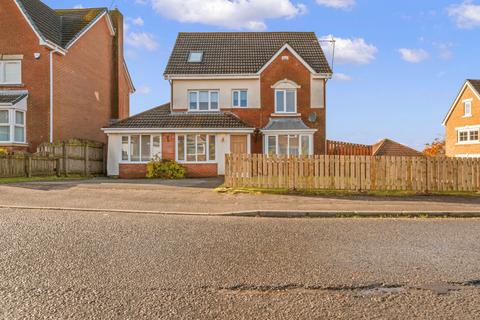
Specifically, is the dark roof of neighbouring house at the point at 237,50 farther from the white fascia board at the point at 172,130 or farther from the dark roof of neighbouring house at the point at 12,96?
the dark roof of neighbouring house at the point at 12,96

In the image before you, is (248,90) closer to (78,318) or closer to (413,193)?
(413,193)

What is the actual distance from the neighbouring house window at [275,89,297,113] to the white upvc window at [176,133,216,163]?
479cm

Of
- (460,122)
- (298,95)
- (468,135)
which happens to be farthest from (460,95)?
(298,95)

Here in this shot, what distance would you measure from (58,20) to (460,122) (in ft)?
123

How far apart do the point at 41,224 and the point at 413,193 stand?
1207cm

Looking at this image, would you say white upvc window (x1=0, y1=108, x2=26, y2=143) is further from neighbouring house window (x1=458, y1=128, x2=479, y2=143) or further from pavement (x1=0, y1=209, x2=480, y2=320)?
neighbouring house window (x1=458, y1=128, x2=479, y2=143)

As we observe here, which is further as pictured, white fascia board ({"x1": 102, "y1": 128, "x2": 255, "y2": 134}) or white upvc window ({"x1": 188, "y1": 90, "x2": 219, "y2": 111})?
white upvc window ({"x1": 188, "y1": 90, "x2": 219, "y2": 111})

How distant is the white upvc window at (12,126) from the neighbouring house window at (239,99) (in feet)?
39.7

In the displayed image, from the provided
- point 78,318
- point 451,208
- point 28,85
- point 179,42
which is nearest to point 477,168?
point 451,208

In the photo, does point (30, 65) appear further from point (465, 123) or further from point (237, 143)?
point (465, 123)

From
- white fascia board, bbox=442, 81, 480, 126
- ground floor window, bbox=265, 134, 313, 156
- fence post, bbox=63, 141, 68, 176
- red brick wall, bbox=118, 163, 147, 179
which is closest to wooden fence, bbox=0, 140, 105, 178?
fence post, bbox=63, 141, 68, 176

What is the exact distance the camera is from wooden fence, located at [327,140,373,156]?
27.3 m

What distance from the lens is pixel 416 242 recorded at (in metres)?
7.75

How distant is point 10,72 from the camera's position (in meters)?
25.1
